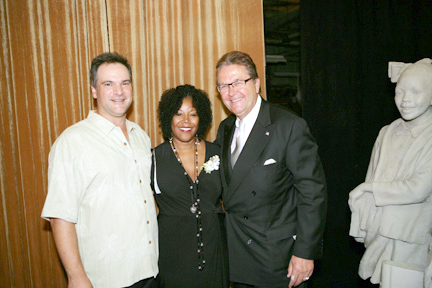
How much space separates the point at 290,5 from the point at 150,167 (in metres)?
2.28

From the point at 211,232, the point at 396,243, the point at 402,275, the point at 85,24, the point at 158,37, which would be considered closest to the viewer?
the point at 402,275

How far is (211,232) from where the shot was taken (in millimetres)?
2129

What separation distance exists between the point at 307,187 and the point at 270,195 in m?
0.24

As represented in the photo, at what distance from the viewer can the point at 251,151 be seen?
1.96 metres

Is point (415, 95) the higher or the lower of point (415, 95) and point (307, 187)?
the higher

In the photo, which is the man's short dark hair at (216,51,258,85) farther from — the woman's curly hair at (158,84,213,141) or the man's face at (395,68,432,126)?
the man's face at (395,68,432,126)

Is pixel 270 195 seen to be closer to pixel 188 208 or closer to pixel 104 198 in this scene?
pixel 188 208

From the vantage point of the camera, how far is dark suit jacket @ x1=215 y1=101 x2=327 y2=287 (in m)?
1.87

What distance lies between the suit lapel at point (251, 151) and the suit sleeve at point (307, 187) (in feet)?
0.56

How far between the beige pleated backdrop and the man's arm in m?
1.34

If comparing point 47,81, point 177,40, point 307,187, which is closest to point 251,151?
point 307,187

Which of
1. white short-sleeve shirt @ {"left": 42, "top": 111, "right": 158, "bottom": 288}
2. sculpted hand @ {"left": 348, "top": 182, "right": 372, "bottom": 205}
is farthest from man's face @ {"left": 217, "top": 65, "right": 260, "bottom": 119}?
sculpted hand @ {"left": 348, "top": 182, "right": 372, "bottom": 205}

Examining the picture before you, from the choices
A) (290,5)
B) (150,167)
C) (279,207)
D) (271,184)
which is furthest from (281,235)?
(290,5)

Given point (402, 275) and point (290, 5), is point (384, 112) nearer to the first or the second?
point (290, 5)
